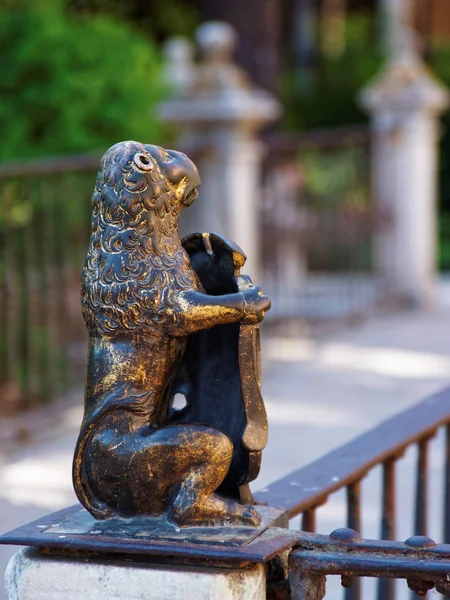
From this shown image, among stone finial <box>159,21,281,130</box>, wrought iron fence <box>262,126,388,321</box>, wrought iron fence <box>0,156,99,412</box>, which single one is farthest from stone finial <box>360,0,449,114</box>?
wrought iron fence <box>0,156,99,412</box>

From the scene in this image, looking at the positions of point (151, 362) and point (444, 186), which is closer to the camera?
point (151, 362)

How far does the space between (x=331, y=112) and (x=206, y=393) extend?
18.2m

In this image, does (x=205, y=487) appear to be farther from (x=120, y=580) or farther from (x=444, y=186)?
(x=444, y=186)

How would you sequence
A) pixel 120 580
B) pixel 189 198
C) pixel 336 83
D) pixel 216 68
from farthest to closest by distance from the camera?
1. pixel 336 83
2. pixel 216 68
3. pixel 189 198
4. pixel 120 580

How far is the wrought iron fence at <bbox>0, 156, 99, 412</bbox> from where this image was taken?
611 cm

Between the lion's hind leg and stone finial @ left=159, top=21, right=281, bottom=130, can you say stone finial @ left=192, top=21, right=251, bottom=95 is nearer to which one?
stone finial @ left=159, top=21, right=281, bottom=130

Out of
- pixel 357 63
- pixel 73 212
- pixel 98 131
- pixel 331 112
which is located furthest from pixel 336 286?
pixel 357 63

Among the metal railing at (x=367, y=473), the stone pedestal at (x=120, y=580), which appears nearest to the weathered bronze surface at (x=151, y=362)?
the stone pedestal at (x=120, y=580)

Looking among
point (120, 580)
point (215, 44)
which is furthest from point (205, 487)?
point (215, 44)

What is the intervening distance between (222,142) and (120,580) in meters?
6.60

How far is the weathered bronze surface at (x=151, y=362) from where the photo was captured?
1.83 metres

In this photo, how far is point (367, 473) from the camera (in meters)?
2.46

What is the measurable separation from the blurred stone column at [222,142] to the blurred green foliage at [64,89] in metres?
0.95

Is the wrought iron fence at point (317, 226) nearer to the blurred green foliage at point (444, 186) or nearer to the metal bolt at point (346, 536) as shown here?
the blurred green foliage at point (444, 186)
